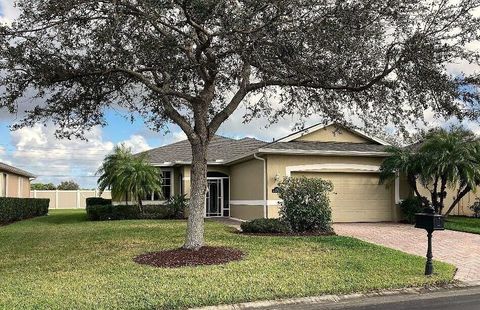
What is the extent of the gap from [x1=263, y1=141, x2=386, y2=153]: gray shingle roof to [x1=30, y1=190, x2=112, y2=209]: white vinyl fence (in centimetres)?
3086

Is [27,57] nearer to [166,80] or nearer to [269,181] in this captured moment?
[166,80]

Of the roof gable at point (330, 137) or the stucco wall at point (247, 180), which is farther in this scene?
the roof gable at point (330, 137)

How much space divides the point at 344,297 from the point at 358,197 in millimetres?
13563

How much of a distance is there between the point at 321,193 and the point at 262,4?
8.99 metres

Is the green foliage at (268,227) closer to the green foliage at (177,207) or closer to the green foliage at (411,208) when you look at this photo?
the green foliage at (411,208)

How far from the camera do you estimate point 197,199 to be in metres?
11.3

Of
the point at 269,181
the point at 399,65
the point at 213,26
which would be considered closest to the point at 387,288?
the point at 399,65

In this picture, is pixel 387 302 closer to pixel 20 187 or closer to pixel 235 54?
pixel 235 54

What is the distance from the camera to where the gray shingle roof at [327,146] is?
66.9 ft

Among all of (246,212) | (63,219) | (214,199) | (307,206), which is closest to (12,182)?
(63,219)

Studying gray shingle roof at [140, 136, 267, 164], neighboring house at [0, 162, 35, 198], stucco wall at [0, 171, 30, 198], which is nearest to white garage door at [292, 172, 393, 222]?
gray shingle roof at [140, 136, 267, 164]

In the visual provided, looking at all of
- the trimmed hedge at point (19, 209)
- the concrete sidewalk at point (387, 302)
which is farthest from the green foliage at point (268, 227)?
the trimmed hedge at point (19, 209)

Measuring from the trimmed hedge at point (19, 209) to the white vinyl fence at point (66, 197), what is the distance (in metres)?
15.9

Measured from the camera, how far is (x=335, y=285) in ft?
28.0
